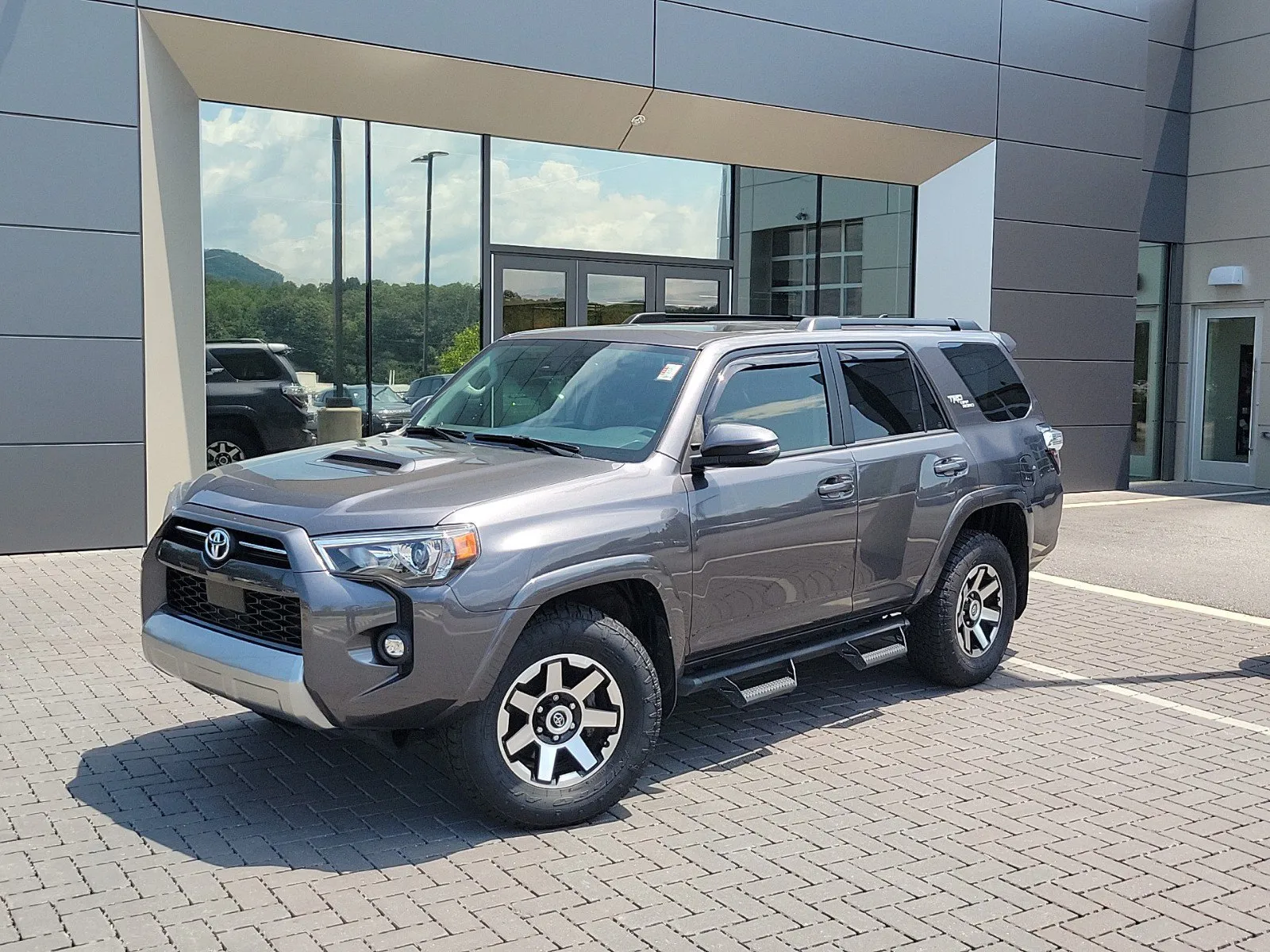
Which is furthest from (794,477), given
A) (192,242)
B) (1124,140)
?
(1124,140)

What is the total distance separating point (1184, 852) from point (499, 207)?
36.6ft

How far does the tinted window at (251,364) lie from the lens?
1269 centimetres

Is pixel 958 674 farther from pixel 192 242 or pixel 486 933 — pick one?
pixel 192 242

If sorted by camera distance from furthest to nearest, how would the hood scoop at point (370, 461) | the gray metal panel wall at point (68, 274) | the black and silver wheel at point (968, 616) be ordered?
the gray metal panel wall at point (68, 274) → the black and silver wheel at point (968, 616) → the hood scoop at point (370, 461)

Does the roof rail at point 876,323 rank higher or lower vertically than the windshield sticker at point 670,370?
higher

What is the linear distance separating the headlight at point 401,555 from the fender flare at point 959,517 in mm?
3004

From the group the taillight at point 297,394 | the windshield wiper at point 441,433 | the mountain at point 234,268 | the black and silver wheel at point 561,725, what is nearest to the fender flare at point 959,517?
the black and silver wheel at point 561,725

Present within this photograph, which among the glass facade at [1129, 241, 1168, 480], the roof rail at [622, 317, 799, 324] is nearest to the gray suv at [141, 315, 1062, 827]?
the roof rail at [622, 317, 799, 324]

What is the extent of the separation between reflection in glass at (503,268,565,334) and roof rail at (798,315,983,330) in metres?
7.57

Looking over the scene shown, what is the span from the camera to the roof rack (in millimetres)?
6492

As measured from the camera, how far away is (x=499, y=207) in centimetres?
1430

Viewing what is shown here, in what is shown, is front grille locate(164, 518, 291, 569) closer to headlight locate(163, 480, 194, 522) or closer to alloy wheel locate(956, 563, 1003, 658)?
headlight locate(163, 480, 194, 522)

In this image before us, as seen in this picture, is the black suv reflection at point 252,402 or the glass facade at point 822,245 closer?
the black suv reflection at point 252,402

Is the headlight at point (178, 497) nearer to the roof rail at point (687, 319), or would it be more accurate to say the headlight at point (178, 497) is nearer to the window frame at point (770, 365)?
the window frame at point (770, 365)
